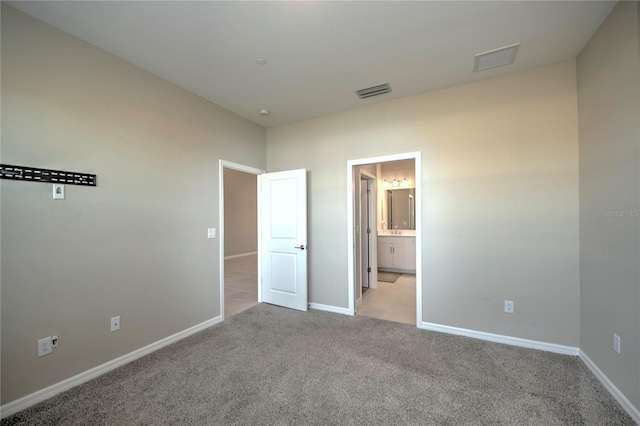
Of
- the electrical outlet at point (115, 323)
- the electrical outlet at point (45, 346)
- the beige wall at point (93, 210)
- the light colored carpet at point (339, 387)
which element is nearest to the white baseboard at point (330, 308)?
→ the light colored carpet at point (339, 387)

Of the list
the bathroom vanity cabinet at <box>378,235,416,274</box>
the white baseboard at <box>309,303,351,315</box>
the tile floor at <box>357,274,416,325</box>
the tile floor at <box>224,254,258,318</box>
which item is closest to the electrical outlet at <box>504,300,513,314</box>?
the tile floor at <box>357,274,416,325</box>

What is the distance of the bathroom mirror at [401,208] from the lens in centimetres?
618

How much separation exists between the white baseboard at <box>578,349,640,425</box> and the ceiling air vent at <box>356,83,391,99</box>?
3202 millimetres

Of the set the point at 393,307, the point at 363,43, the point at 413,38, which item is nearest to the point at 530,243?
the point at 393,307

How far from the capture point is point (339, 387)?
204cm

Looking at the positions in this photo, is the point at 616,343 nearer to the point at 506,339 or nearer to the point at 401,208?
the point at 506,339

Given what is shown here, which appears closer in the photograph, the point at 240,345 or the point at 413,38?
the point at 413,38

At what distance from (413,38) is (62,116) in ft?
9.51

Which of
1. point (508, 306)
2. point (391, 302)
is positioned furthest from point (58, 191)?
point (508, 306)

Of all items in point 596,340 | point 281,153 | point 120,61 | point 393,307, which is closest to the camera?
point 596,340

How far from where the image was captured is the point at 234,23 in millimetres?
1998

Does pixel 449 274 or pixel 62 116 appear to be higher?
pixel 62 116

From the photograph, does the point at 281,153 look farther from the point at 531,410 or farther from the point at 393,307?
the point at 531,410

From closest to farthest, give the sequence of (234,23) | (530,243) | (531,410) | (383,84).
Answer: (531,410), (234,23), (530,243), (383,84)
